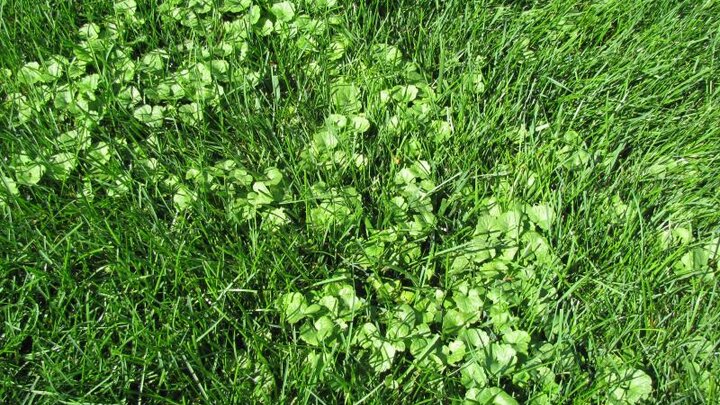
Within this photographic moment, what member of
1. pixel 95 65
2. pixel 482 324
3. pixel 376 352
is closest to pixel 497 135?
pixel 482 324

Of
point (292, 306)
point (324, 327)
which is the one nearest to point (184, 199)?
point (292, 306)

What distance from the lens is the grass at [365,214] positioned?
1.85 metres

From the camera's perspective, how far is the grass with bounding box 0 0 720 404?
1.85 meters

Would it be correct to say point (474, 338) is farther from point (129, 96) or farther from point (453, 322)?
point (129, 96)

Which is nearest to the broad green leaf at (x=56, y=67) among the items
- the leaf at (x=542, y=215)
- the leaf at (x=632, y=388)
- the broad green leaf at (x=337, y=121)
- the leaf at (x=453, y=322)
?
the broad green leaf at (x=337, y=121)

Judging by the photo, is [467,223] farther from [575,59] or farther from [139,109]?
[139,109]

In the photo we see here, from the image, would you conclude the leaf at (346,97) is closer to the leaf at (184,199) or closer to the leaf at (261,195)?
the leaf at (261,195)

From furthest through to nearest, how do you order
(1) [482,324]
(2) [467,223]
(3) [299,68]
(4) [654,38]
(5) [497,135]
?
(4) [654,38]
(3) [299,68]
(5) [497,135]
(2) [467,223]
(1) [482,324]

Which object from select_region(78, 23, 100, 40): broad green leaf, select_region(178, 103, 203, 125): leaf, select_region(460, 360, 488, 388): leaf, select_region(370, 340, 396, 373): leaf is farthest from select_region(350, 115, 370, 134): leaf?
select_region(78, 23, 100, 40): broad green leaf

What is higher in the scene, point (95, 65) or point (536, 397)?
point (95, 65)

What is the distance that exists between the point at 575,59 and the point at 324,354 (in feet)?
5.51

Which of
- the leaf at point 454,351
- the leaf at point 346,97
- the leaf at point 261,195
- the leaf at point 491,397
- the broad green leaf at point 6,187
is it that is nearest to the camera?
the leaf at point 491,397

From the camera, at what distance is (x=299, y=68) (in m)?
2.60

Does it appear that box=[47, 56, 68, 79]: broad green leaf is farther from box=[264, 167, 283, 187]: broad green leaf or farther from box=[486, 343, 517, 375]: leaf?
box=[486, 343, 517, 375]: leaf
